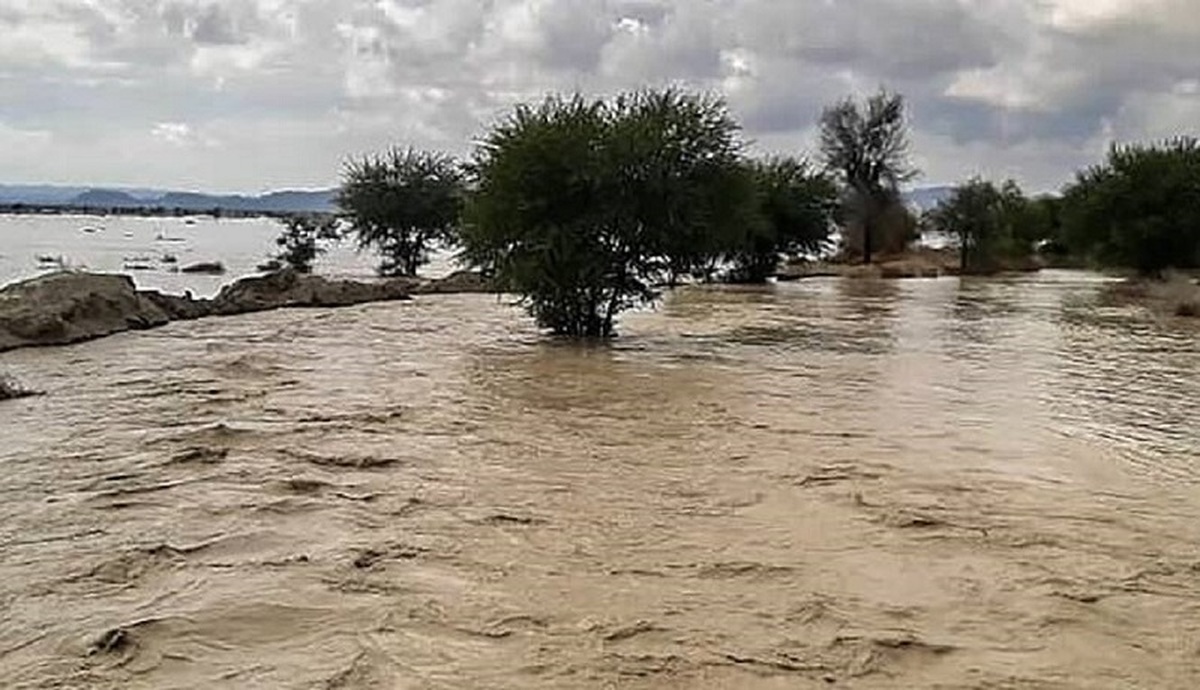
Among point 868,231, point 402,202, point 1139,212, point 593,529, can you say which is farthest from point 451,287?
point 868,231

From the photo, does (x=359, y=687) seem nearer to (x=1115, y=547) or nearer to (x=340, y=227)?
(x=1115, y=547)

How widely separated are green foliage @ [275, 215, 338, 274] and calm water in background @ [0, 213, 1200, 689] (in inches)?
1574

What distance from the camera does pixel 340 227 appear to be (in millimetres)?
64188

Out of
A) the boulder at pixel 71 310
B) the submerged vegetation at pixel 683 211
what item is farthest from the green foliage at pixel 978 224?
the boulder at pixel 71 310

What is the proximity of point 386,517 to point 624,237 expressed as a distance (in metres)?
18.1

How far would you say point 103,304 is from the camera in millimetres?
30562

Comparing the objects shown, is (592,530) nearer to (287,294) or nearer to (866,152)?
(287,294)

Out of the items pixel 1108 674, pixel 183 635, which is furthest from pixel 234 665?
pixel 1108 674

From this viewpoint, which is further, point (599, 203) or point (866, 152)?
point (866, 152)

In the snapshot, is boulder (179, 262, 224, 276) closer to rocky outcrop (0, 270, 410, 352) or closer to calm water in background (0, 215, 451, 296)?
calm water in background (0, 215, 451, 296)

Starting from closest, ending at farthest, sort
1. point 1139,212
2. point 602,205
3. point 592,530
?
point 592,530 → point 602,205 → point 1139,212

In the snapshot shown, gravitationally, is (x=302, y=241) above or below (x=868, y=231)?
below

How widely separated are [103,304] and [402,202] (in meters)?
30.2

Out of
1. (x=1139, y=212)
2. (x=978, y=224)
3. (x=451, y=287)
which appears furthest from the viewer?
(x=978, y=224)
